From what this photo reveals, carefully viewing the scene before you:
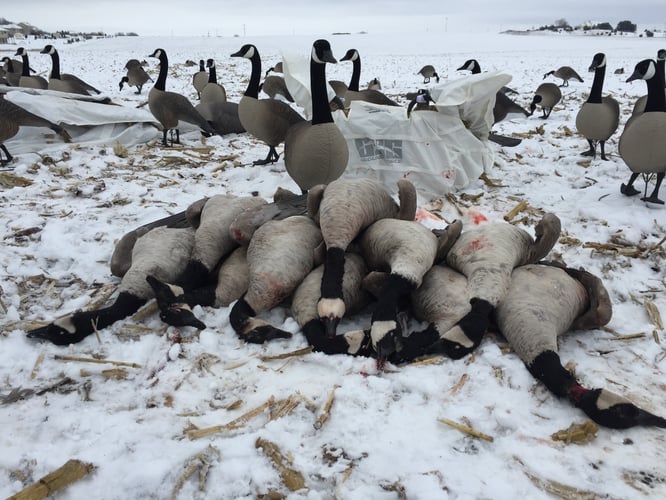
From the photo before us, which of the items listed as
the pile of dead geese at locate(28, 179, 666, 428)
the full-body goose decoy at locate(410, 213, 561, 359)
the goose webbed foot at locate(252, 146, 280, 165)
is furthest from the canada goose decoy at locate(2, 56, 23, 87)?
the full-body goose decoy at locate(410, 213, 561, 359)

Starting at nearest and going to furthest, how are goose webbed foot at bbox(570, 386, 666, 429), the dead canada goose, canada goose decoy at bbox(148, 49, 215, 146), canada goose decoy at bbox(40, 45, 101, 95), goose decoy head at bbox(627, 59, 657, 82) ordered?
goose webbed foot at bbox(570, 386, 666, 429)
goose decoy head at bbox(627, 59, 657, 82)
the dead canada goose
canada goose decoy at bbox(148, 49, 215, 146)
canada goose decoy at bbox(40, 45, 101, 95)

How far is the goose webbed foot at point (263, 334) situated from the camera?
3293 mm

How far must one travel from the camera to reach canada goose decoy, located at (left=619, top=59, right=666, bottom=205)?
19.0 feet

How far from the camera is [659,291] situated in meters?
4.12

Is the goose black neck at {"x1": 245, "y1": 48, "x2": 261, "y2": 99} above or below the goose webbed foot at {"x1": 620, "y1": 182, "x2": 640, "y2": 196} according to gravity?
above

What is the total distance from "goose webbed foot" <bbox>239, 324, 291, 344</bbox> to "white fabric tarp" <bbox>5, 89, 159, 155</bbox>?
6.66 meters

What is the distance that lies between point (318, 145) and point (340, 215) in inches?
94.4

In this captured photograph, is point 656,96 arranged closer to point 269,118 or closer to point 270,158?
point 269,118

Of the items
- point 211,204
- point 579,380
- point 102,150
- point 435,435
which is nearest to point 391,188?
point 211,204

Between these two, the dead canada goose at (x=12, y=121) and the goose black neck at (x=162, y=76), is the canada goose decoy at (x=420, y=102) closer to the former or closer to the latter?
the goose black neck at (x=162, y=76)

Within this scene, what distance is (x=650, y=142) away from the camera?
229 inches

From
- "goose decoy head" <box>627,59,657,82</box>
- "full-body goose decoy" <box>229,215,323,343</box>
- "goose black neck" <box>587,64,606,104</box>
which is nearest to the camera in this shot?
"full-body goose decoy" <box>229,215,323,343</box>

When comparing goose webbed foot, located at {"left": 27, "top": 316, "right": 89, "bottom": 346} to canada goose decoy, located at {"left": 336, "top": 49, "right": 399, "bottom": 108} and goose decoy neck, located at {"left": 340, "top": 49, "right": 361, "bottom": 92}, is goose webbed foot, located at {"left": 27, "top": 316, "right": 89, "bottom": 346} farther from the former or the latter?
goose decoy neck, located at {"left": 340, "top": 49, "right": 361, "bottom": 92}

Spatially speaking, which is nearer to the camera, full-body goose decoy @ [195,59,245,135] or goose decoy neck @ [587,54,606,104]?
goose decoy neck @ [587,54,606,104]
